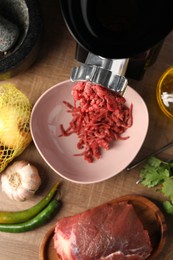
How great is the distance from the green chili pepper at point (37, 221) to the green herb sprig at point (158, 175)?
0.29 metres

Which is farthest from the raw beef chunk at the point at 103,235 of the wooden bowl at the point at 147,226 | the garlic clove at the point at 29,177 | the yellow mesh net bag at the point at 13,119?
the yellow mesh net bag at the point at 13,119

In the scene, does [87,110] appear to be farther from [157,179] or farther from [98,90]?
[157,179]

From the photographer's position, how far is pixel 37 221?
1.28 meters

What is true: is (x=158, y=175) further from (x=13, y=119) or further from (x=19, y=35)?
(x=19, y=35)

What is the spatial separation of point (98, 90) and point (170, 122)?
0.29m

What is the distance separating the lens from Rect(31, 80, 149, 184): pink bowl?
1206 mm

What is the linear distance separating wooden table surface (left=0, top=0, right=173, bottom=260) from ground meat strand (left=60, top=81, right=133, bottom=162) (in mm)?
98

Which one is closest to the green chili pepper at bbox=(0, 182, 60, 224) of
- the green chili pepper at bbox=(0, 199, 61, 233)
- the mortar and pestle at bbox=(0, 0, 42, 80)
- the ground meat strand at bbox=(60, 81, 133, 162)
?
the green chili pepper at bbox=(0, 199, 61, 233)

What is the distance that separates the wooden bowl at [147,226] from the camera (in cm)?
126

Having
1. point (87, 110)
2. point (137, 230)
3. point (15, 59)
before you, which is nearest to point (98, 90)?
point (87, 110)

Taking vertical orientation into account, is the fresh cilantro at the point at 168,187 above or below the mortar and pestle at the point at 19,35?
below

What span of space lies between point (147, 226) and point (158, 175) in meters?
0.18

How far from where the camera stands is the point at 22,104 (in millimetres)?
1229

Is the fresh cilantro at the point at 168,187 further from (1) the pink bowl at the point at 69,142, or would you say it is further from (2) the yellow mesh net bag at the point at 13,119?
(2) the yellow mesh net bag at the point at 13,119
